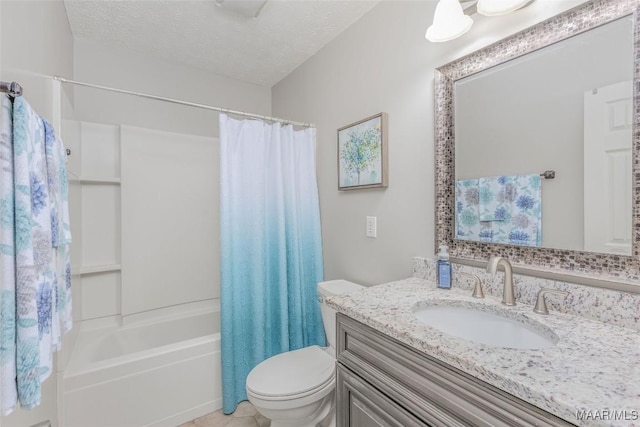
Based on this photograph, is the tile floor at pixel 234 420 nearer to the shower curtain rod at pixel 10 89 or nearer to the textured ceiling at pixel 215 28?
the shower curtain rod at pixel 10 89

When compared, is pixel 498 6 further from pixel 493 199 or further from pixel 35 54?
pixel 35 54

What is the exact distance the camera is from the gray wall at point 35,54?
889 mm

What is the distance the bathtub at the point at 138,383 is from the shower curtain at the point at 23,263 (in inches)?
33.6

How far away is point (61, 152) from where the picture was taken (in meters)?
1.11

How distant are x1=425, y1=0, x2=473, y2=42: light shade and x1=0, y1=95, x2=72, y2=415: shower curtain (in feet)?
4.55

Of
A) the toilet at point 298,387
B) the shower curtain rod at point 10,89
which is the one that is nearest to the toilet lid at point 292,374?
the toilet at point 298,387

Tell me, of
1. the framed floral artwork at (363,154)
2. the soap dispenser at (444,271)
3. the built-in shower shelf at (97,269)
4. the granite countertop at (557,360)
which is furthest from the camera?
the built-in shower shelf at (97,269)

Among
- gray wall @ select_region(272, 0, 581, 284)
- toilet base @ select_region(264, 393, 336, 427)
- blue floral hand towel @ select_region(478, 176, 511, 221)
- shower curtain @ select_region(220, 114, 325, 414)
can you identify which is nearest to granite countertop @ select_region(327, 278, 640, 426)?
blue floral hand towel @ select_region(478, 176, 511, 221)

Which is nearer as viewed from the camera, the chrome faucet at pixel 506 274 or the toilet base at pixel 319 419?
the chrome faucet at pixel 506 274

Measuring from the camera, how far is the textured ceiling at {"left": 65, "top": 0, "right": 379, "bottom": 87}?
1690mm

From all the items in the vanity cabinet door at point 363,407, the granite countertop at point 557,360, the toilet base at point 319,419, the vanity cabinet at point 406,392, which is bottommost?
the toilet base at point 319,419

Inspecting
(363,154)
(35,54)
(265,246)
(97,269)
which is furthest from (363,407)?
(97,269)

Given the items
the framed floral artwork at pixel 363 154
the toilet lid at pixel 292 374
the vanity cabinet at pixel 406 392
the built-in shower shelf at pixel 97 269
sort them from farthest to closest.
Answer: the built-in shower shelf at pixel 97 269, the framed floral artwork at pixel 363 154, the toilet lid at pixel 292 374, the vanity cabinet at pixel 406 392

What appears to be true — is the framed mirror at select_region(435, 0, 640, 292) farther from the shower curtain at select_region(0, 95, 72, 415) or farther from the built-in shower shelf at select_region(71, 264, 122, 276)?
the built-in shower shelf at select_region(71, 264, 122, 276)
